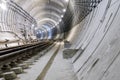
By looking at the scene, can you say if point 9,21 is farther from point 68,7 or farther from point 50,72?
point 50,72

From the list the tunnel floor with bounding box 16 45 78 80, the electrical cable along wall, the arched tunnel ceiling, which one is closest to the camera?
the tunnel floor with bounding box 16 45 78 80

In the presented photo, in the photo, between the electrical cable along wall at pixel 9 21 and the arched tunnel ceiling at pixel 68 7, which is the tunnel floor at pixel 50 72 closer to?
the arched tunnel ceiling at pixel 68 7

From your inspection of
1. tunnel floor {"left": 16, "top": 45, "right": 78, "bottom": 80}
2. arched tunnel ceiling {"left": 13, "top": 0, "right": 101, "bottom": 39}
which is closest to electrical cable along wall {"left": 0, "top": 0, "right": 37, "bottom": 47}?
arched tunnel ceiling {"left": 13, "top": 0, "right": 101, "bottom": 39}

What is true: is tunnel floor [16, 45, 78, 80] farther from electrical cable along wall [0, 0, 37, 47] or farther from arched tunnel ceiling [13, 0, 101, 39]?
electrical cable along wall [0, 0, 37, 47]

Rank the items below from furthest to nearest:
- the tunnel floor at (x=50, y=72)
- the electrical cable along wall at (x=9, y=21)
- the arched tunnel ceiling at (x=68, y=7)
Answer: the electrical cable along wall at (x=9, y=21), the arched tunnel ceiling at (x=68, y=7), the tunnel floor at (x=50, y=72)

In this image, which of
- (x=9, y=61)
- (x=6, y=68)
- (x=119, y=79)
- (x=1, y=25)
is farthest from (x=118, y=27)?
(x=1, y=25)

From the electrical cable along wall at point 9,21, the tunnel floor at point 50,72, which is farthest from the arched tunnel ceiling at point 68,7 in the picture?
the tunnel floor at point 50,72

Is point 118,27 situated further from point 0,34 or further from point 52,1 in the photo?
point 52,1

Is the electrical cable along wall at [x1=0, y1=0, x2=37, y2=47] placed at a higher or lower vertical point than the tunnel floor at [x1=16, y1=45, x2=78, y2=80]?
higher

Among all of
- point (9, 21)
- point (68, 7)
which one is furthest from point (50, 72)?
point (68, 7)

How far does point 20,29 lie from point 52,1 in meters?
6.99

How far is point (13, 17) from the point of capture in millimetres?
24125

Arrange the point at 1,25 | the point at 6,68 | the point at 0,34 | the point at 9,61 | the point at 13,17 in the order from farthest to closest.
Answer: the point at 13,17 → the point at 1,25 → the point at 0,34 → the point at 9,61 → the point at 6,68

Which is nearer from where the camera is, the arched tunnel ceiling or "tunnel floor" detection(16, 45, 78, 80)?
"tunnel floor" detection(16, 45, 78, 80)
